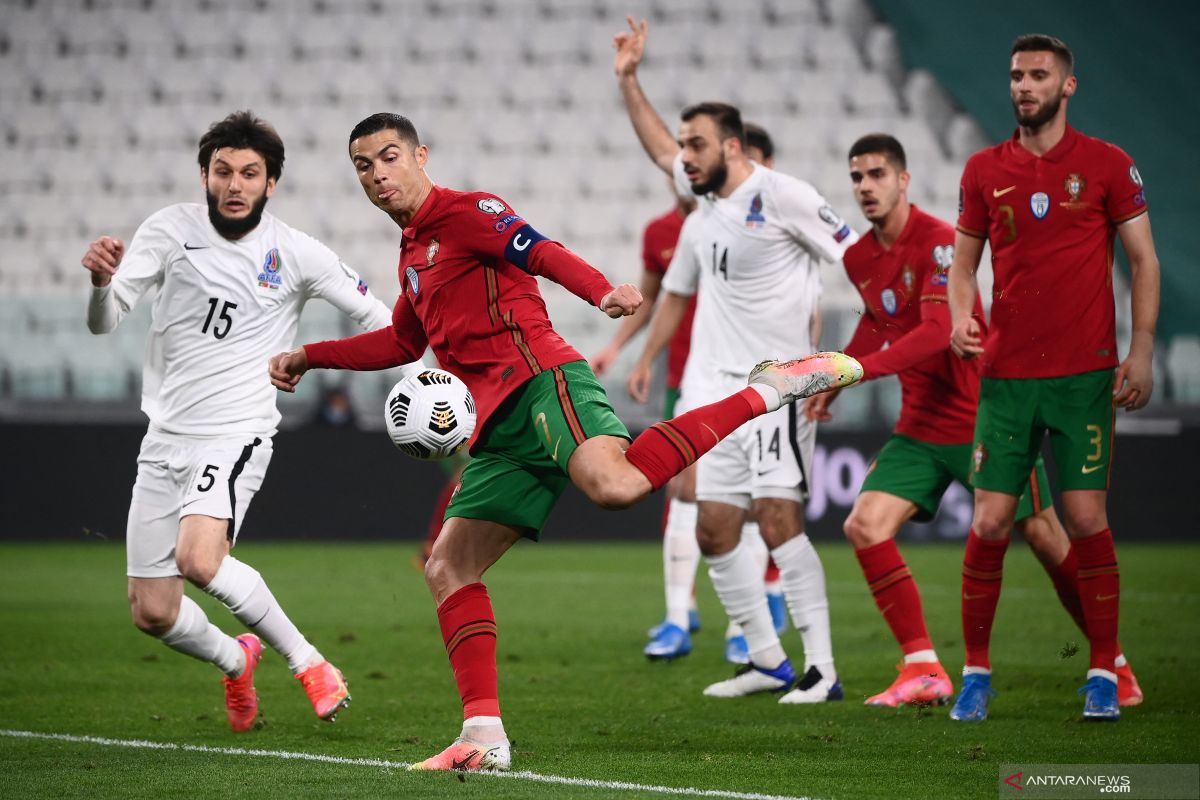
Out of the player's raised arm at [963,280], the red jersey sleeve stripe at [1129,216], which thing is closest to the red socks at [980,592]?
the player's raised arm at [963,280]

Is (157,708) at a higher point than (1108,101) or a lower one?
lower

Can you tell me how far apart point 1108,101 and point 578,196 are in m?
6.40

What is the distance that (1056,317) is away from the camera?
18.6 feet

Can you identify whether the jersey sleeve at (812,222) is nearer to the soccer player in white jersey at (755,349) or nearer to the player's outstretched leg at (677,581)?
the soccer player in white jersey at (755,349)

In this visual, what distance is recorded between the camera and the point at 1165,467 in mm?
14906

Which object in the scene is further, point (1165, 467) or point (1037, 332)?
point (1165, 467)

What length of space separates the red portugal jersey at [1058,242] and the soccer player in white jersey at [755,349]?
1.23 meters

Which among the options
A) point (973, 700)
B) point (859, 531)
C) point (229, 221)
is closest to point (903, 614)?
point (859, 531)

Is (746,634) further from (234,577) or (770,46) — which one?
(770,46)

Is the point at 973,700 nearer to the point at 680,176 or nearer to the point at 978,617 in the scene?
the point at 978,617

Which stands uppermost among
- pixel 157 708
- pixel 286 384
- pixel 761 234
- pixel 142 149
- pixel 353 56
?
pixel 353 56

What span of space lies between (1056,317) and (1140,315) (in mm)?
287

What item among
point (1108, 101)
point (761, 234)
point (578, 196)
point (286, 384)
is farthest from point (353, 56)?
point (286, 384)

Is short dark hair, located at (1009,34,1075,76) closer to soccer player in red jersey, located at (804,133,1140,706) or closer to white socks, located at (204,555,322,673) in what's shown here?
soccer player in red jersey, located at (804,133,1140,706)
